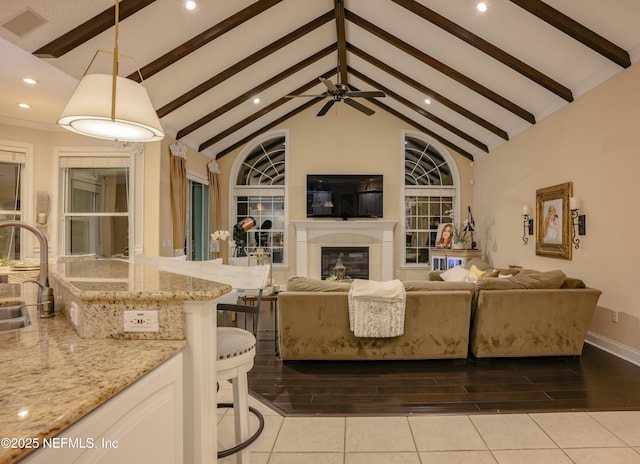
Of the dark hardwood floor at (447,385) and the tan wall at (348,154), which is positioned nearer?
the dark hardwood floor at (447,385)

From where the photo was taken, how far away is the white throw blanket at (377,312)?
3111 millimetres

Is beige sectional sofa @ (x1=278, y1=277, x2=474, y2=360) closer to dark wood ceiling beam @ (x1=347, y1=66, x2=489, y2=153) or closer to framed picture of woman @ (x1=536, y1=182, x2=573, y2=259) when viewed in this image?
framed picture of woman @ (x1=536, y1=182, x2=573, y2=259)

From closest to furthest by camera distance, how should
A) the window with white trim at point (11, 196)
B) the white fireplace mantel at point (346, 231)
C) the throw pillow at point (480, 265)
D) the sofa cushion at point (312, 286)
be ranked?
the sofa cushion at point (312, 286), the window with white trim at point (11, 196), the throw pillow at point (480, 265), the white fireplace mantel at point (346, 231)

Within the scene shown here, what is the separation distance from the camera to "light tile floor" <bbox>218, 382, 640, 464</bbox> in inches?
76.9

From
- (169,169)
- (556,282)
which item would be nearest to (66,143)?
(169,169)

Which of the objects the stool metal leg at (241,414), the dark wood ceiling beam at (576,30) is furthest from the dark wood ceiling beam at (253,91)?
the stool metal leg at (241,414)

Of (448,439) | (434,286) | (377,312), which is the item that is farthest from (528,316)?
(448,439)

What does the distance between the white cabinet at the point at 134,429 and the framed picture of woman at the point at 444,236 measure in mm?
6511

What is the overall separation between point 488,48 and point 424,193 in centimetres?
373

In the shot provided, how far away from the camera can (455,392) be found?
2.75 metres

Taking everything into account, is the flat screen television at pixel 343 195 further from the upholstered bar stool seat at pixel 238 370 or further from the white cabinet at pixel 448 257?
the upholstered bar stool seat at pixel 238 370

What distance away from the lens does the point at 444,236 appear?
703 centimetres

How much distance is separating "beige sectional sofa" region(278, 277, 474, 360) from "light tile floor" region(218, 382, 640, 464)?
2.78 ft

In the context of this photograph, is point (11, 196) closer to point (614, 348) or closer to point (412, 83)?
point (412, 83)
